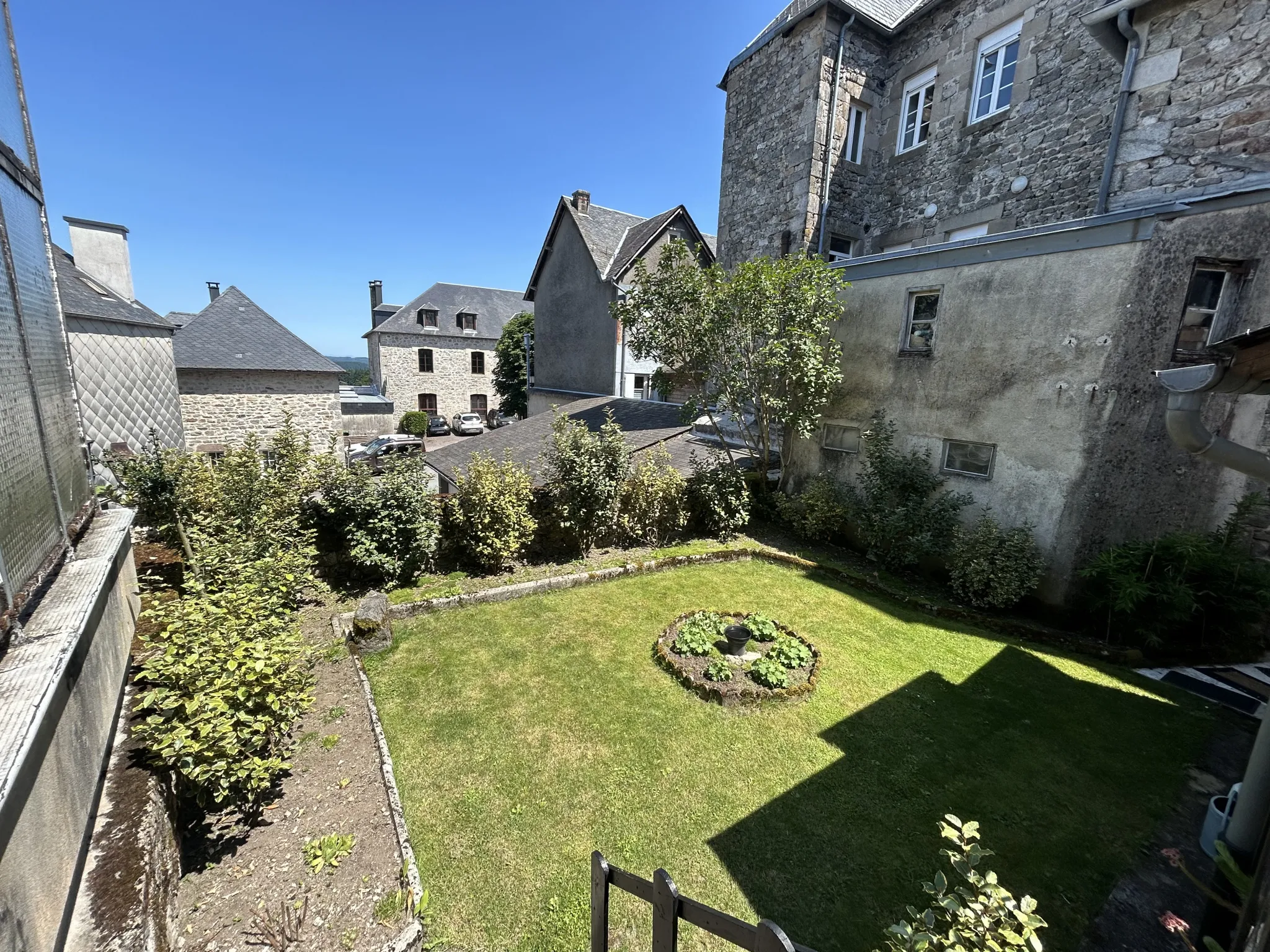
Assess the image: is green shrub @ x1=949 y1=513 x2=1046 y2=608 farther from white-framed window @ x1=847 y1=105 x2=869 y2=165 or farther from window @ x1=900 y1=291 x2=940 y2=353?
white-framed window @ x1=847 y1=105 x2=869 y2=165

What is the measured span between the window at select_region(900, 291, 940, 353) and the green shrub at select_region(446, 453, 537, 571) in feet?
25.0

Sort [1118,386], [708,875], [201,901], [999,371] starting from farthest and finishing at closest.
A: [999,371] → [1118,386] → [708,875] → [201,901]

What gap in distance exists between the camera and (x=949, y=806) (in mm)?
4172

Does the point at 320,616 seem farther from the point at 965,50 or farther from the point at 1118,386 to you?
the point at 965,50

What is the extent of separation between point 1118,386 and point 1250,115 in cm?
460

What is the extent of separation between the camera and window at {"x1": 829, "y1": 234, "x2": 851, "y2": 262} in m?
13.3

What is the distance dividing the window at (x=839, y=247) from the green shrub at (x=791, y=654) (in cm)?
1117

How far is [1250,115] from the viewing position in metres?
7.11

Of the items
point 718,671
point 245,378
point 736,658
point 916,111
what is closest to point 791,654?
point 736,658

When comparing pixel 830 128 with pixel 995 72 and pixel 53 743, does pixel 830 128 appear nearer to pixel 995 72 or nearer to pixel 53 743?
A: pixel 995 72

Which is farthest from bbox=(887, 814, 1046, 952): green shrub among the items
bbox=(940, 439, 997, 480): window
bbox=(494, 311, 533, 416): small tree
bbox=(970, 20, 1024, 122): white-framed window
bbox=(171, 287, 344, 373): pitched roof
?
bbox=(494, 311, 533, 416): small tree

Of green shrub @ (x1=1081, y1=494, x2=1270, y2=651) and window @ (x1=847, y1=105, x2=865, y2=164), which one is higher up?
window @ (x1=847, y1=105, x2=865, y2=164)

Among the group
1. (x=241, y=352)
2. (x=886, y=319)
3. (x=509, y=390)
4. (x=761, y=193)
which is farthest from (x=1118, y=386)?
(x=509, y=390)

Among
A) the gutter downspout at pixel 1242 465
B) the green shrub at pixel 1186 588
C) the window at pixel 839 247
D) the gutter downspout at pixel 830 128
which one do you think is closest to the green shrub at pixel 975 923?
the gutter downspout at pixel 1242 465
